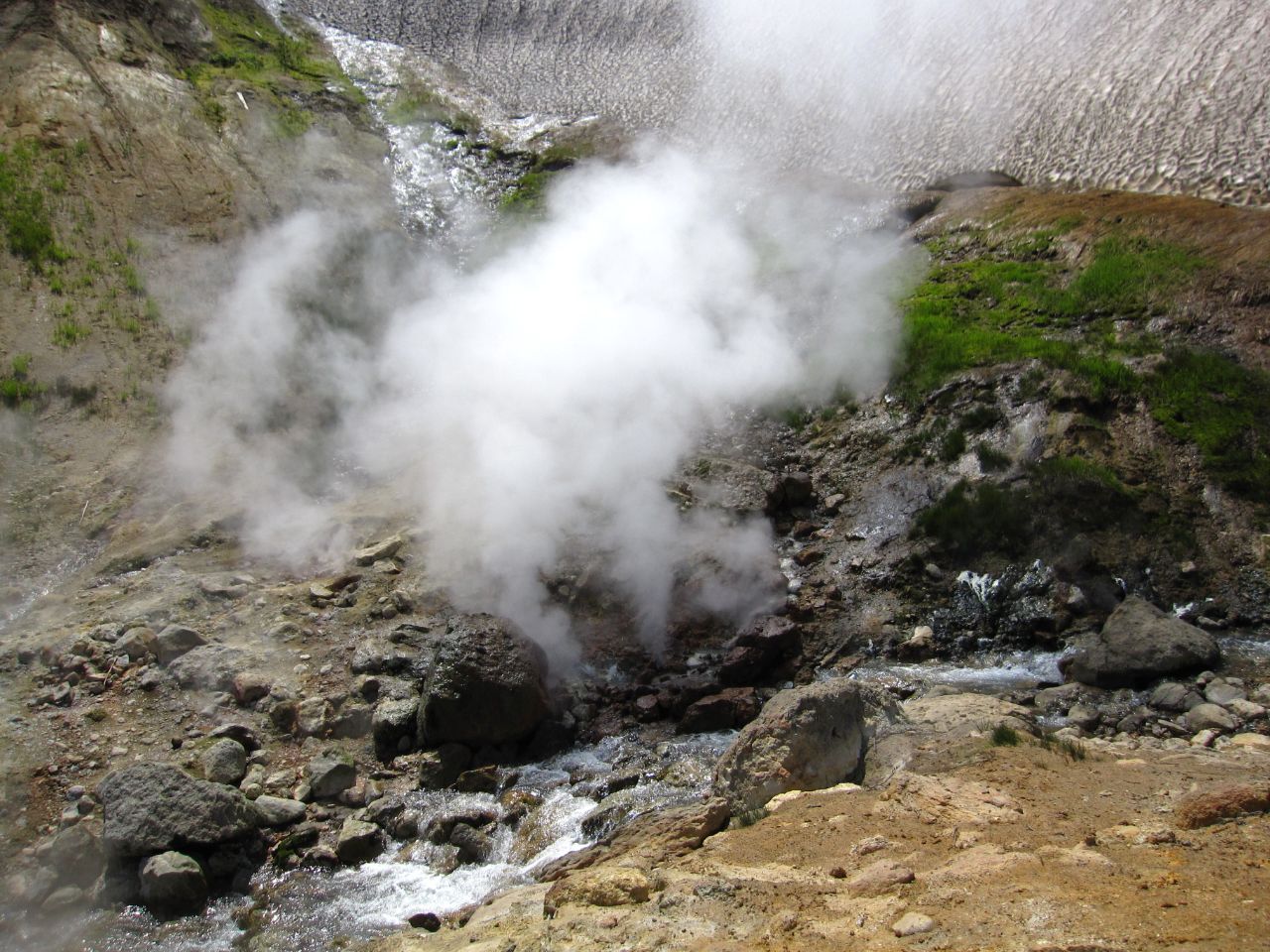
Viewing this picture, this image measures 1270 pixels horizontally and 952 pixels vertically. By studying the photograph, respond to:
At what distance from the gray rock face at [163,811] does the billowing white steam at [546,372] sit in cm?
250

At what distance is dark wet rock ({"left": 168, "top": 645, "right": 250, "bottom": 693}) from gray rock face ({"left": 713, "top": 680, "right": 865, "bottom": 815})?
12.0 ft

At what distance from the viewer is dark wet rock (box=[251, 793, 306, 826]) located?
17.8ft

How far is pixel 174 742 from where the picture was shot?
6.02 metres

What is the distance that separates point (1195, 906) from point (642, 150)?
46.1ft

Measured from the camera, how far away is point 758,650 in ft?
22.2

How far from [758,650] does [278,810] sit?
11.0ft

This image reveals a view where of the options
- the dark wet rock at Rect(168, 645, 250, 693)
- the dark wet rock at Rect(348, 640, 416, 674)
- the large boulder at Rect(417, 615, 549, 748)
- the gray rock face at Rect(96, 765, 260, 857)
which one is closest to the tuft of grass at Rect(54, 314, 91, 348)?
the dark wet rock at Rect(168, 645, 250, 693)

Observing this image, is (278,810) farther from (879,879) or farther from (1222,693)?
(1222,693)

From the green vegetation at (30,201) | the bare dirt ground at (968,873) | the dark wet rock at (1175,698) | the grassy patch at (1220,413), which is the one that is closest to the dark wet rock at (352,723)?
the bare dirt ground at (968,873)

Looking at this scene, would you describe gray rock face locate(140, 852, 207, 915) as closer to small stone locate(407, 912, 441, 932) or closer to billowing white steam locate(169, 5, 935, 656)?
small stone locate(407, 912, 441, 932)

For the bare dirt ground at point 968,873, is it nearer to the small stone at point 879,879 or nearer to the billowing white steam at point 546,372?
the small stone at point 879,879

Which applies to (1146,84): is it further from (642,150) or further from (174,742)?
(174,742)

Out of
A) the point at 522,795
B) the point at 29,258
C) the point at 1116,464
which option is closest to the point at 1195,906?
the point at 522,795

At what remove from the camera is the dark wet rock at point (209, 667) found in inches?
256
